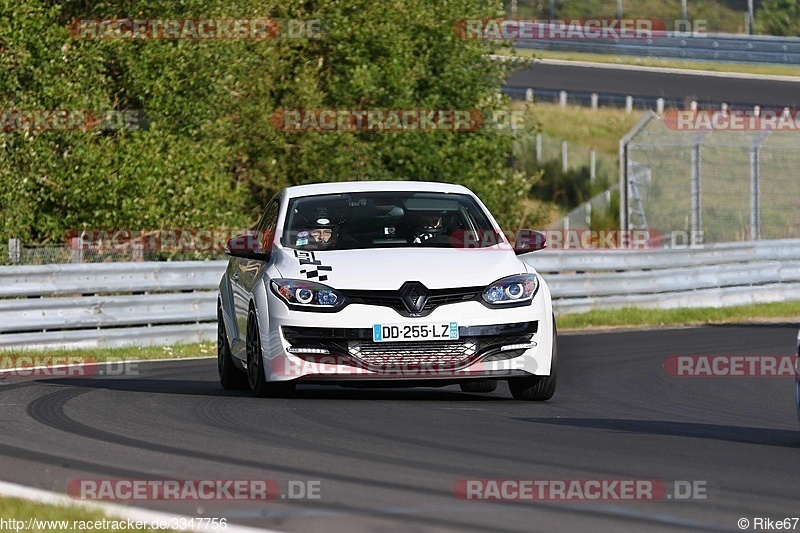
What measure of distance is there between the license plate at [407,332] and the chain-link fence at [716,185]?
1527 cm

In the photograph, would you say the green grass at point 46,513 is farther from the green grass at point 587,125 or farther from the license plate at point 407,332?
the green grass at point 587,125

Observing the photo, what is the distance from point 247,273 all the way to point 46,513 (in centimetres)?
568

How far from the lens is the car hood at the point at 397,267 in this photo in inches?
411

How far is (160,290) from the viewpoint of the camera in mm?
18719

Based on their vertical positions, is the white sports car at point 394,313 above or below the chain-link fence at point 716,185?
above

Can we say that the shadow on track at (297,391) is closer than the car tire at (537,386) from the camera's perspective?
No

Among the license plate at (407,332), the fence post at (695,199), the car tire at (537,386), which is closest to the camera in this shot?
the license plate at (407,332)

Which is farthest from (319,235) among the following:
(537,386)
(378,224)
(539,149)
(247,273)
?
(539,149)

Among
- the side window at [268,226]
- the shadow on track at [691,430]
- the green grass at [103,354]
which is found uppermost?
the side window at [268,226]

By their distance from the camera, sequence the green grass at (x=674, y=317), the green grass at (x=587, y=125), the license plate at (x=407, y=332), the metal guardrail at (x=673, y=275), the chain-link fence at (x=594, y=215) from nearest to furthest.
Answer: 1. the license plate at (x=407, y=332)
2. the green grass at (x=674, y=317)
3. the metal guardrail at (x=673, y=275)
4. the chain-link fence at (x=594, y=215)
5. the green grass at (x=587, y=125)

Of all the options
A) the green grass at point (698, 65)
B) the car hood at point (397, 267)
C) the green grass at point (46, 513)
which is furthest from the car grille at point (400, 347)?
the green grass at point (698, 65)

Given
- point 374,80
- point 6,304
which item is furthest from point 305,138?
point 6,304

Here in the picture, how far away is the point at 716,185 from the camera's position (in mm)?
28312

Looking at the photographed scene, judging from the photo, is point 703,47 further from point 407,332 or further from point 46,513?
point 46,513
